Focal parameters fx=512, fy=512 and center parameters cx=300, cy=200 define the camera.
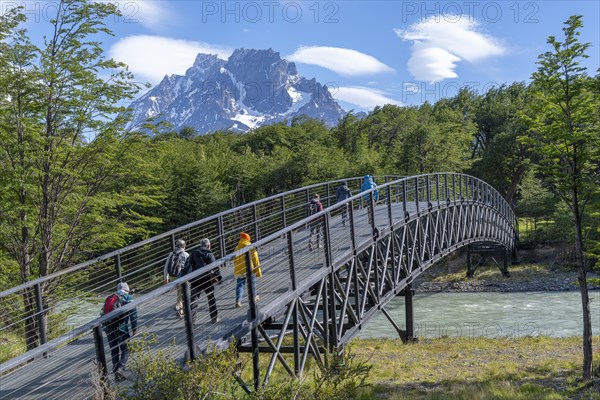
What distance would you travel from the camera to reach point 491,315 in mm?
29375

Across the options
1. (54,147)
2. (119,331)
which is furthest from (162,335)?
(54,147)

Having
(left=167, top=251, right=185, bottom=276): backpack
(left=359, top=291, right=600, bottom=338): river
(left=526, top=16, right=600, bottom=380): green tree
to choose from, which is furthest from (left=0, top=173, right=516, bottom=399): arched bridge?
(left=359, top=291, right=600, bottom=338): river

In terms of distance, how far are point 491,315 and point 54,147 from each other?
83.1 feet

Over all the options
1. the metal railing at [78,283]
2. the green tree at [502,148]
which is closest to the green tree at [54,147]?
the metal railing at [78,283]

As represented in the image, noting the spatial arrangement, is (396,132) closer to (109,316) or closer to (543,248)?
(543,248)

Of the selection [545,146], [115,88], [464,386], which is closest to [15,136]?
[115,88]

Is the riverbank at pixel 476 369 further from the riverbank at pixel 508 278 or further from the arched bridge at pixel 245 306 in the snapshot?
the riverbank at pixel 508 278

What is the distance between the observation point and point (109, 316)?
17.9 ft

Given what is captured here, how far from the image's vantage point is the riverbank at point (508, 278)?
124 ft

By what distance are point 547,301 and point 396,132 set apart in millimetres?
41143

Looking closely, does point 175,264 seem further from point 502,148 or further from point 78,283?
point 502,148

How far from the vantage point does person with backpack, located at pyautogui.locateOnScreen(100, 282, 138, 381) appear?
633 cm

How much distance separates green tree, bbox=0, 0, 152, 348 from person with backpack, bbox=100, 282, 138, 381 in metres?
5.39

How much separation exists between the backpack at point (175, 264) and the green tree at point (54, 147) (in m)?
3.94
